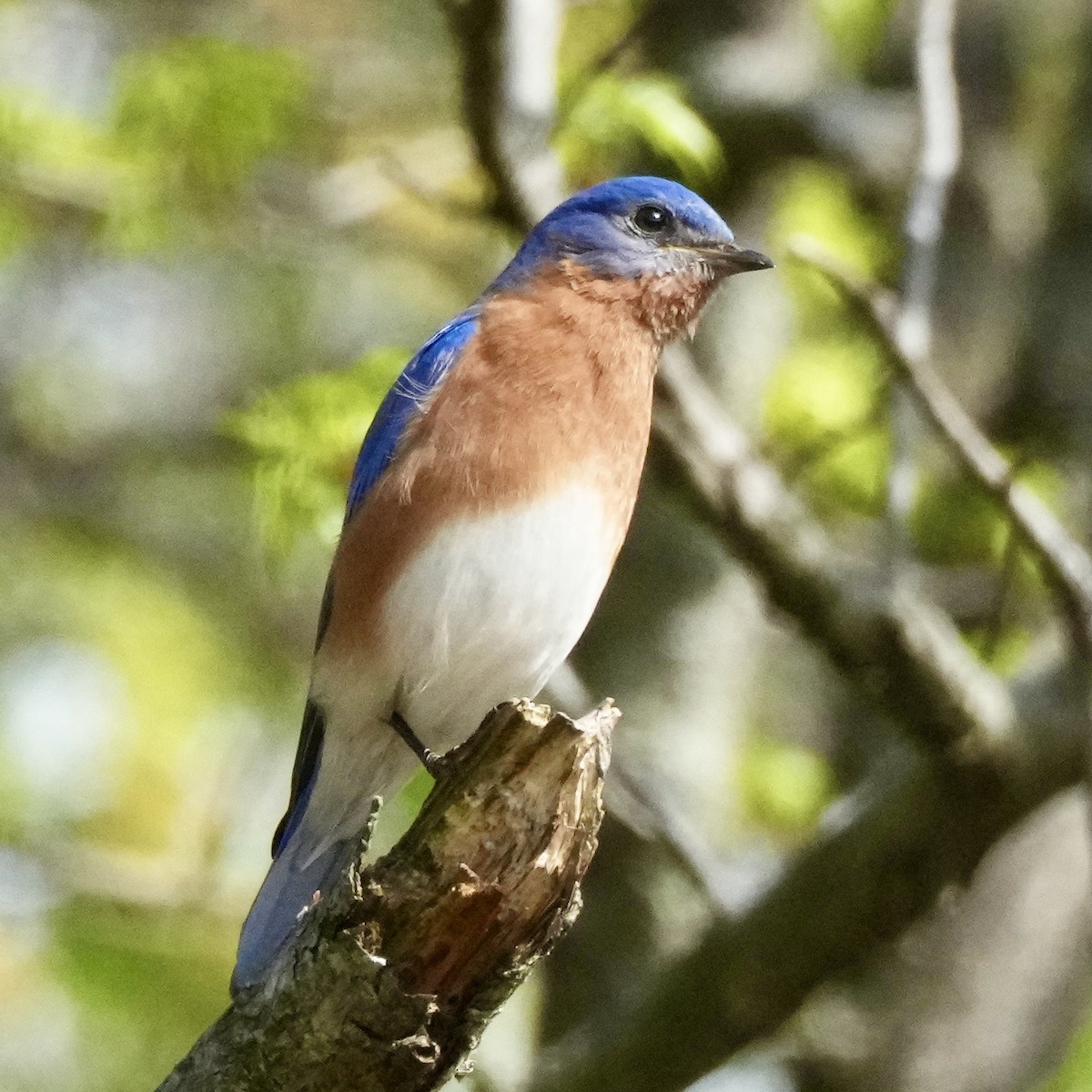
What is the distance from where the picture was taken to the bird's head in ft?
17.5

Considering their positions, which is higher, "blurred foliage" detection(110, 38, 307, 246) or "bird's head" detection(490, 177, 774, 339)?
"blurred foliage" detection(110, 38, 307, 246)

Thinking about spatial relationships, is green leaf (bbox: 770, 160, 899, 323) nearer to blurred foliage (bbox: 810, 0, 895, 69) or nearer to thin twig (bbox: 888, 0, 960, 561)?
blurred foliage (bbox: 810, 0, 895, 69)

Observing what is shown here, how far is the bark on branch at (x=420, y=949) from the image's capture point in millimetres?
3531

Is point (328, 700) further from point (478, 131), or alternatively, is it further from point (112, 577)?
point (112, 577)

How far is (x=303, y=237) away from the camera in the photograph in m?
7.19

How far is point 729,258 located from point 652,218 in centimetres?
28

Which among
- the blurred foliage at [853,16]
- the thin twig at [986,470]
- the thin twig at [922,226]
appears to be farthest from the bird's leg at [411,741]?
the blurred foliage at [853,16]

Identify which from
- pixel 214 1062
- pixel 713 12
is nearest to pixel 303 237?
pixel 713 12

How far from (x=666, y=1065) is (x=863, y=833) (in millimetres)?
909

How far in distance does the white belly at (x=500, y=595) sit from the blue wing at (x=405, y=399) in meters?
A: 0.40

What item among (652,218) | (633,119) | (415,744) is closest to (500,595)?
(415,744)

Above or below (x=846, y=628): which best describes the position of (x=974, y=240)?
above

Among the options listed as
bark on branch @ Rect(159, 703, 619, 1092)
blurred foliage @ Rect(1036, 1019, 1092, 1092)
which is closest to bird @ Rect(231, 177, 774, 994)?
bark on branch @ Rect(159, 703, 619, 1092)

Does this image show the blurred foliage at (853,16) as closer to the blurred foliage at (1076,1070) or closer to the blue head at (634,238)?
the blue head at (634,238)
